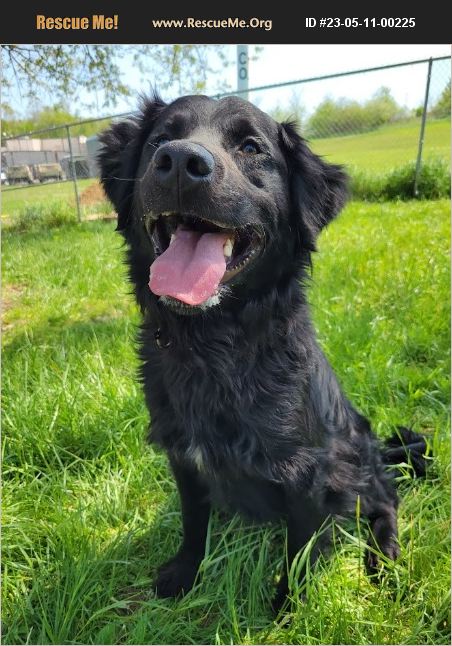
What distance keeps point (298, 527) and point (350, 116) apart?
1021 cm

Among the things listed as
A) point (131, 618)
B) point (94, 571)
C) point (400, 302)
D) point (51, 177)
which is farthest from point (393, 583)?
point (51, 177)

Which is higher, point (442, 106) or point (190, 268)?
point (442, 106)

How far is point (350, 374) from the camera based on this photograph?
9.12 feet

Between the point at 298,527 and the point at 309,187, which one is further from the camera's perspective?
the point at 309,187

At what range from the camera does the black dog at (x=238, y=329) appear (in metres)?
1.50

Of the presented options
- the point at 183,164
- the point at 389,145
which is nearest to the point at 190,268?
the point at 183,164

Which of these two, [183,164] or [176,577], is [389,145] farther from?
[176,577]

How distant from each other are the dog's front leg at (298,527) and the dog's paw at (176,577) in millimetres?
337

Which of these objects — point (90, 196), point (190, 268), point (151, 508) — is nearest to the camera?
point (190, 268)

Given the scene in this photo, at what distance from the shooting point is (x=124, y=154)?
1.93 meters

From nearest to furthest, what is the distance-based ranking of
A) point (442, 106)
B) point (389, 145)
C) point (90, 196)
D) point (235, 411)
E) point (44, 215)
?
1. point (235, 411)
2. point (44, 215)
3. point (442, 106)
4. point (90, 196)
5. point (389, 145)

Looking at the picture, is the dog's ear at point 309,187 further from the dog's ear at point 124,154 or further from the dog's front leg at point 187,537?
the dog's front leg at point 187,537

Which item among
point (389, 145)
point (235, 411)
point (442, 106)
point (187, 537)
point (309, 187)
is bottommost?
point (187, 537)
